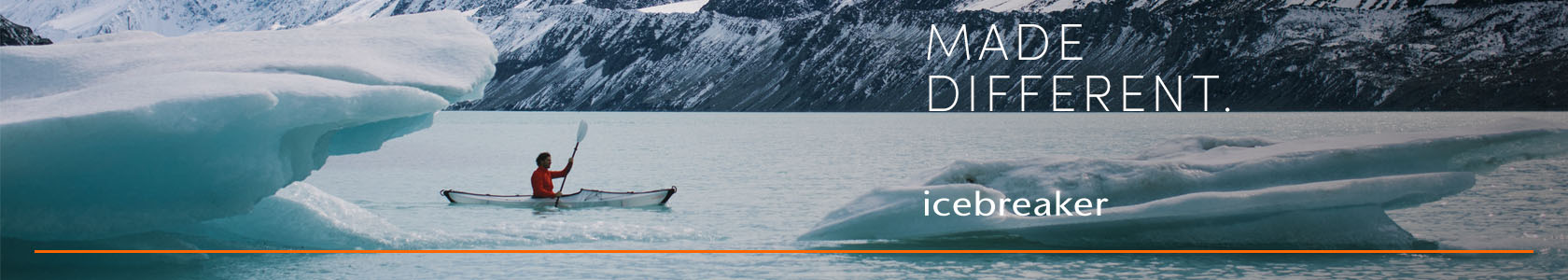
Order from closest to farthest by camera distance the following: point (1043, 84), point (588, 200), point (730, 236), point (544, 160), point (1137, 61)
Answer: point (730, 236), point (544, 160), point (588, 200), point (1043, 84), point (1137, 61)

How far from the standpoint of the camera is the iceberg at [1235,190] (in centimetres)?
1177

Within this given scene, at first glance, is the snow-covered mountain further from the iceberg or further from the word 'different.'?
the iceberg

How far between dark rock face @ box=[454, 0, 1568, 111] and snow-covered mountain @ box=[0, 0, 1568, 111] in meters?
0.20

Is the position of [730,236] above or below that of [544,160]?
below

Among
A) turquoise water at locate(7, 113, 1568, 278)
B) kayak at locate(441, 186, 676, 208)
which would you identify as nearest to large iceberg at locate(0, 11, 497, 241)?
turquoise water at locate(7, 113, 1568, 278)

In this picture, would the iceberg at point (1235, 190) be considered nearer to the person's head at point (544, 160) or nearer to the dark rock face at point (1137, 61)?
the person's head at point (544, 160)

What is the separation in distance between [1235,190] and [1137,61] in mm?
151169

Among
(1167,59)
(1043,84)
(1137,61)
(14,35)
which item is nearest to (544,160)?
(14,35)

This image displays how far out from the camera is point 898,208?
12.2m

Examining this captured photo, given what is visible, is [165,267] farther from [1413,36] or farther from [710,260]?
[1413,36]

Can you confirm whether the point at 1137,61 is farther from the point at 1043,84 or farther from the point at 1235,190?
the point at 1235,190

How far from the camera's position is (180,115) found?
1007 centimetres

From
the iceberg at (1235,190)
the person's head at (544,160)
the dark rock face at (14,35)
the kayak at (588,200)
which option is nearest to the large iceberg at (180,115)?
the iceberg at (1235,190)

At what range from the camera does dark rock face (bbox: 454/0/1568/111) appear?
14150cm
